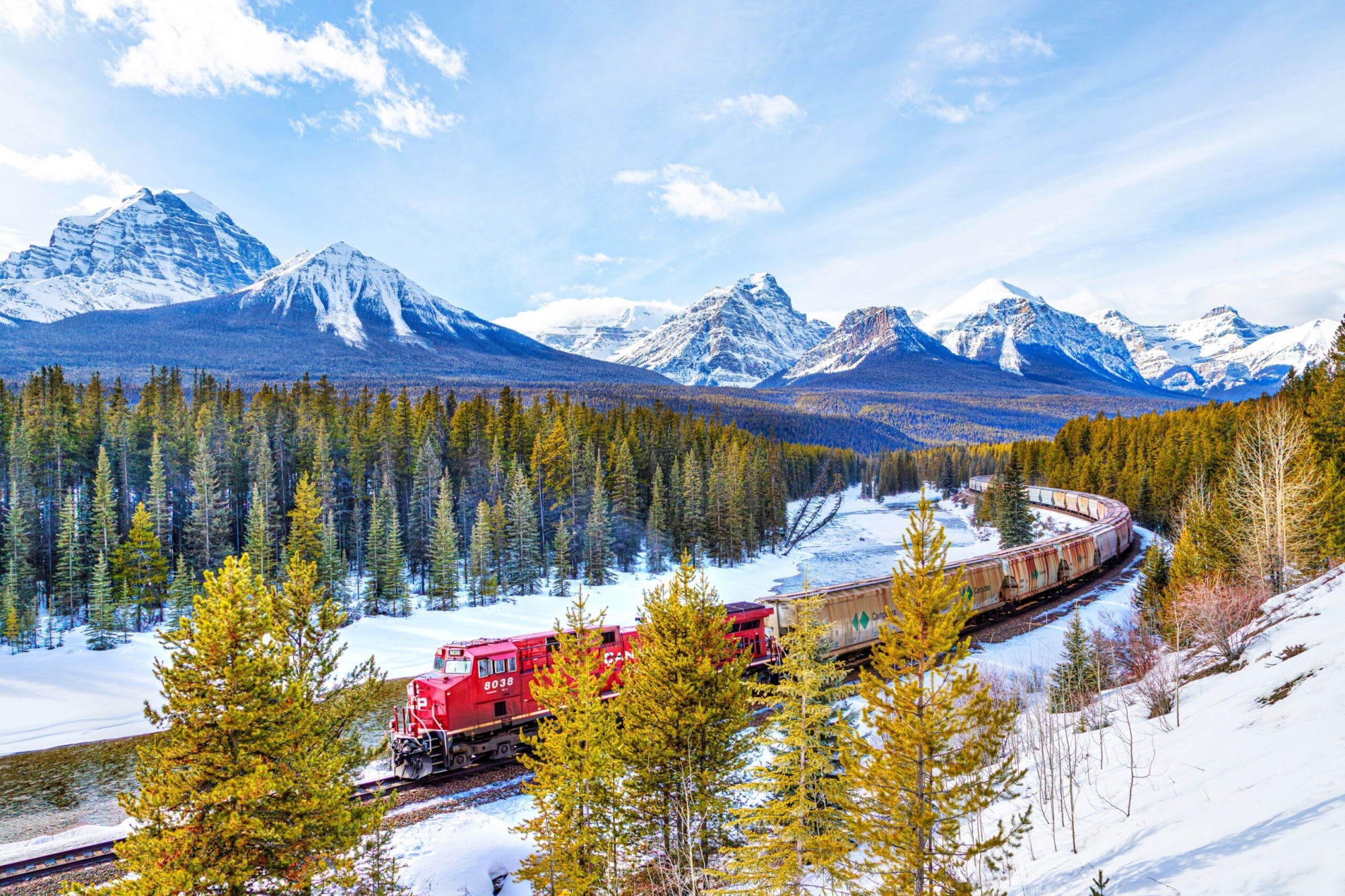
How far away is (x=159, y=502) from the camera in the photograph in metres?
53.2

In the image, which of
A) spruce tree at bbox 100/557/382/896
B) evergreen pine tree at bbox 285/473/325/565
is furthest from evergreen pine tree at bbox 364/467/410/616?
spruce tree at bbox 100/557/382/896

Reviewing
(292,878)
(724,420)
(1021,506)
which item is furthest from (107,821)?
(724,420)

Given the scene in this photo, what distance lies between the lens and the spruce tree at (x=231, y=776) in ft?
34.7

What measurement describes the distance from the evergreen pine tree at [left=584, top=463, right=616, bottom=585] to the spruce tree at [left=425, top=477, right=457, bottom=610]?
517 inches

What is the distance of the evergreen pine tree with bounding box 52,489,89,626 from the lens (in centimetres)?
4712

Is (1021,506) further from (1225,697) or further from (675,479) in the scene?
(1225,697)

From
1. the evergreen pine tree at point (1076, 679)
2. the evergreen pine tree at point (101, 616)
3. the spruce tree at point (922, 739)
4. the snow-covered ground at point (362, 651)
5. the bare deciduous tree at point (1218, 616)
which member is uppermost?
the spruce tree at point (922, 739)

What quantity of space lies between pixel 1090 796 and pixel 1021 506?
2548 inches

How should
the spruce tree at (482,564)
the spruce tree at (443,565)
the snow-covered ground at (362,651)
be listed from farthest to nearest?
the spruce tree at (482,564)
the spruce tree at (443,565)
the snow-covered ground at (362,651)

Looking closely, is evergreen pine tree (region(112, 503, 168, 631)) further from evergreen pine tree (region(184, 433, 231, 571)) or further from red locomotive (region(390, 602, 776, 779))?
red locomotive (region(390, 602, 776, 779))

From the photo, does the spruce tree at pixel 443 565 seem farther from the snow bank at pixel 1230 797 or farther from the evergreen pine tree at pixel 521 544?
the snow bank at pixel 1230 797

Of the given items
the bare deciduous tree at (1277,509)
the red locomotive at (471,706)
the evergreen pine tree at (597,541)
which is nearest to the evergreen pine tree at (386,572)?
the evergreen pine tree at (597,541)

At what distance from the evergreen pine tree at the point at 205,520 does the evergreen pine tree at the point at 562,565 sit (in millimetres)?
27916

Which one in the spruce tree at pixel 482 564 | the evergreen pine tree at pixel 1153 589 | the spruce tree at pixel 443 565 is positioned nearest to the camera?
the evergreen pine tree at pixel 1153 589
